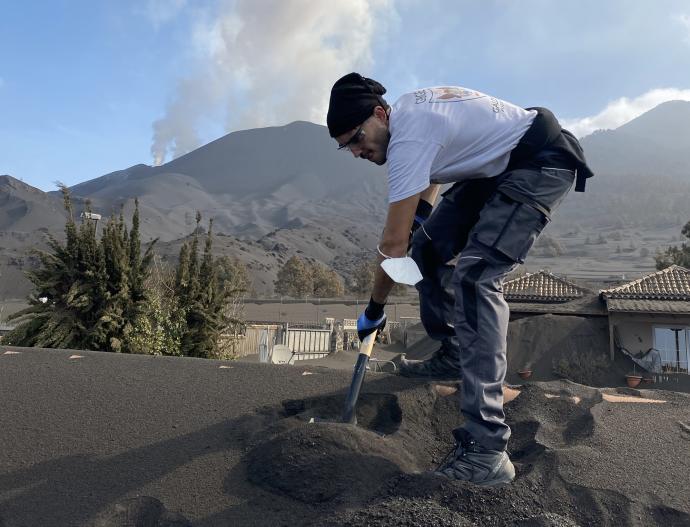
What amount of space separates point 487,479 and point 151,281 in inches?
449

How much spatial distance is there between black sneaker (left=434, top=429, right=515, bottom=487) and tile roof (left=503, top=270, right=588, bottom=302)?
65.4 ft

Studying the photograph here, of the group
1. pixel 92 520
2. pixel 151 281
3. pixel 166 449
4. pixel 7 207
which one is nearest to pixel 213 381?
pixel 166 449

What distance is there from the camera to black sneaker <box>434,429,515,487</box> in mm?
1986

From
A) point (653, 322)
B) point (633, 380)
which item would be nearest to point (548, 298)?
point (653, 322)

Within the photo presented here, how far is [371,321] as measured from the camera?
2.74 m

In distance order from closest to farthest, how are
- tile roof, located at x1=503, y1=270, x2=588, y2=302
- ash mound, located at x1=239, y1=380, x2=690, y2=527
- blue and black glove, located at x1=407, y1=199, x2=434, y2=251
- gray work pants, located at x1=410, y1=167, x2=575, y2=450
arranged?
ash mound, located at x1=239, y1=380, x2=690, y2=527 → gray work pants, located at x1=410, y1=167, x2=575, y2=450 → blue and black glove, located at x1=407, y1=199, x2=434, y2=251 → tile roof, located at x1=503, y1=270, x2=588, y2=302

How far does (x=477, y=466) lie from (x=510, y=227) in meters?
0.94

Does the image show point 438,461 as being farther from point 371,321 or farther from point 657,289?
point 657,289

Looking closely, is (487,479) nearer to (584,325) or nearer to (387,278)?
(387,278)

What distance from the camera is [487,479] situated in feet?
6.57

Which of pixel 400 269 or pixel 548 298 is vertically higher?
pixel 548 298

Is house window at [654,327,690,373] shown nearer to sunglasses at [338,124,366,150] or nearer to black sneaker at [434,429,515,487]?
black sneaker at [434,429,515,487]

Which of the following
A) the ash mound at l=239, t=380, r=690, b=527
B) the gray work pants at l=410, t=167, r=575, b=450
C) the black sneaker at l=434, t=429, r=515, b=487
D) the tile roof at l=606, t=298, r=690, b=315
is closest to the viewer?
the ash mound at l=239, t=380, r=690, b=527

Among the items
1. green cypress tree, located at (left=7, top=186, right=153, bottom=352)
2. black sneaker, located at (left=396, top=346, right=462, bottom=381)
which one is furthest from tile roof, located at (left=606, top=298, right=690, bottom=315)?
black sneaker, located at (left=396, top=346, right=462, bottom=381)
